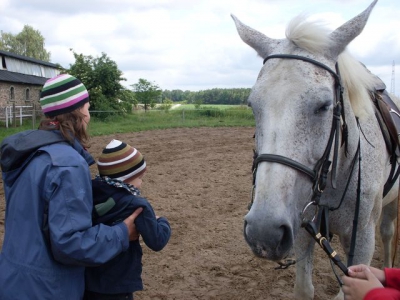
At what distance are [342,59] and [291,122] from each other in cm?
74

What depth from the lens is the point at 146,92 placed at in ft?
96.0

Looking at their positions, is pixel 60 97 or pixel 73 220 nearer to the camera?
pixel 73 220

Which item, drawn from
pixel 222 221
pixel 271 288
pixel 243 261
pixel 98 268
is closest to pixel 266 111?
pixel 98 268

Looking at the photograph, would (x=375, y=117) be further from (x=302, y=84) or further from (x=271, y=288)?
(x=271, y=288)

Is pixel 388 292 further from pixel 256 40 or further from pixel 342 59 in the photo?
pixel 256 40

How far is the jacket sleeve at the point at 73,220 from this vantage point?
5.65ft

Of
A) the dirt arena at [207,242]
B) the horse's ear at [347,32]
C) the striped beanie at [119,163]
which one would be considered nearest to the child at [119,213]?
the striped beanie at [119,163]

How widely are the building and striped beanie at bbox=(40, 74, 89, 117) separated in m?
28.8

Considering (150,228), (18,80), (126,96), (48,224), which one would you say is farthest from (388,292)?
(18,80)

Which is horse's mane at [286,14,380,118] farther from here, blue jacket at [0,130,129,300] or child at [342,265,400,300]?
blue jacket at [0,130,129,300]

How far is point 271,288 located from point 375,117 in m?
2.07

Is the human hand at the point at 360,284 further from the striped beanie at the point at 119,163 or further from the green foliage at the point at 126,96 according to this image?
the green foliage at the point at 126,96

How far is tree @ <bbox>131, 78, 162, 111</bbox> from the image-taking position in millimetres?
29141

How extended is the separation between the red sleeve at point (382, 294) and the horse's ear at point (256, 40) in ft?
4.60
